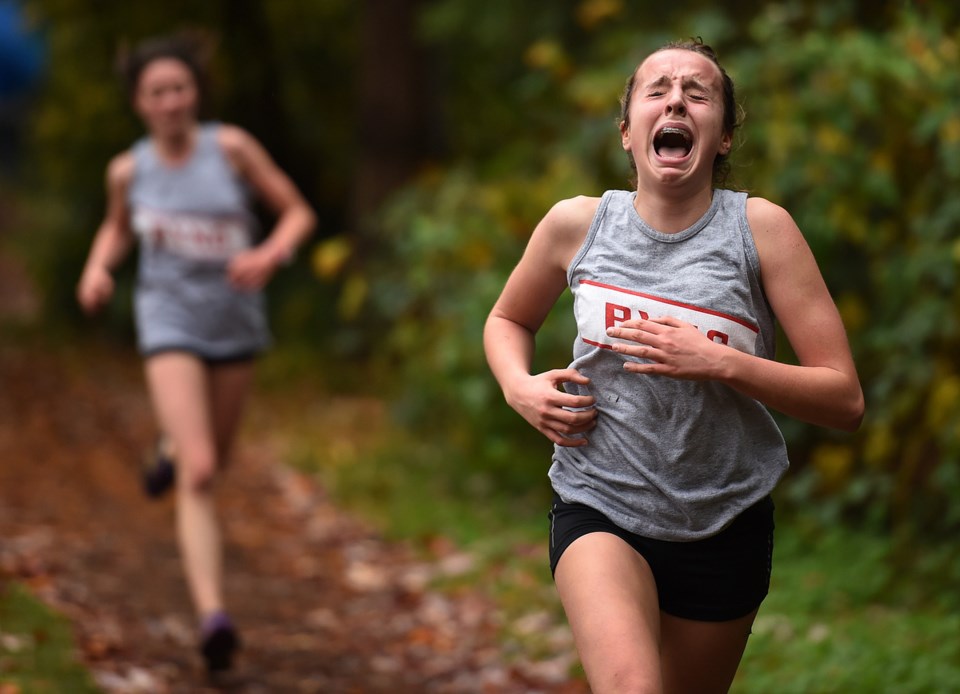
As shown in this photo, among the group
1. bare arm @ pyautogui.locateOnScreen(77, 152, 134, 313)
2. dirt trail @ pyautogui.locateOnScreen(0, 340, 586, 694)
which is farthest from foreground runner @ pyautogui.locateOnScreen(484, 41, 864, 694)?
bare arm @ pyautogui.locateOnScreen(77, 152, 134, 313)

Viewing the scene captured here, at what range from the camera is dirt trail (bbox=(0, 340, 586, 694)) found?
207 inches

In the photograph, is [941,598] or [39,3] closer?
[941,598]

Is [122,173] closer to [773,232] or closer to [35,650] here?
[35,650]

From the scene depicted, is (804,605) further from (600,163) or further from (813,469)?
(600,163)

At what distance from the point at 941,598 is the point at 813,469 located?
4.34ft

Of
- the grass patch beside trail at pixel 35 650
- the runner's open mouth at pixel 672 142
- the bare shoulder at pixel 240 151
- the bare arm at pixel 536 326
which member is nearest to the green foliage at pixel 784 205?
the runner's open mouth at pixel 672 142

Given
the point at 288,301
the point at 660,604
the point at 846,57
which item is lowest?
the point at 660,604

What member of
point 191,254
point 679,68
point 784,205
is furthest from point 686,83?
point 784,205

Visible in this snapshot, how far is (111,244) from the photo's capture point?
5.59m

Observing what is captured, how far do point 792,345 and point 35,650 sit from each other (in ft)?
11.1

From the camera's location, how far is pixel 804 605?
5375mm

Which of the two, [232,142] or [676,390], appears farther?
[232,142]

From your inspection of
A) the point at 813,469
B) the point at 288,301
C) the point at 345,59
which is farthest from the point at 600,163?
the point at 345,59

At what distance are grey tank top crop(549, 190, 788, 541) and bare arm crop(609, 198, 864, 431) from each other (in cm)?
6
